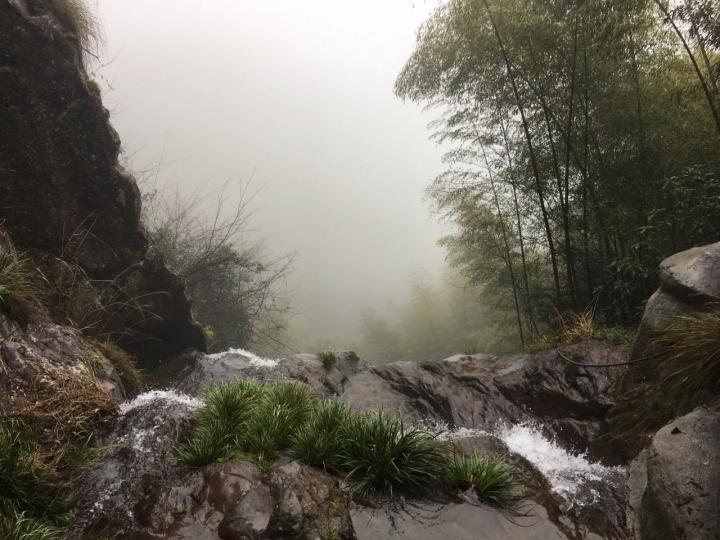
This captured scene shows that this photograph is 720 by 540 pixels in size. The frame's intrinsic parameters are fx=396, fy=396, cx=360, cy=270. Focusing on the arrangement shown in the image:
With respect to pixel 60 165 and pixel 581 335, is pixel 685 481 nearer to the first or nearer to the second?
pixel 581 335

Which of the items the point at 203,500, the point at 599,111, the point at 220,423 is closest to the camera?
the point at 203,500

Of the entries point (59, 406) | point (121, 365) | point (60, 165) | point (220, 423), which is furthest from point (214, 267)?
point (220, 423)

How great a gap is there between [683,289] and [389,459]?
333cm

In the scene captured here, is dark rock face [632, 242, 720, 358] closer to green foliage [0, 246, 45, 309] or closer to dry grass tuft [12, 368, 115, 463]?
dry grass tuft [12, 368, 115, 463]

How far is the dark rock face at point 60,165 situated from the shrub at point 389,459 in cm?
437

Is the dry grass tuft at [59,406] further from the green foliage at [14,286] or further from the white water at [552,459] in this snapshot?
the green foliage at [14,286]

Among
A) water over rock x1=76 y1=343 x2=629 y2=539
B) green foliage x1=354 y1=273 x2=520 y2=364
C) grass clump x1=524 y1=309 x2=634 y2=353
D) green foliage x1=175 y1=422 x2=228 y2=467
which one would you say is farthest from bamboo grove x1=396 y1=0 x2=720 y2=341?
green foliage x1=354 y1=273 x2=520 y2=364

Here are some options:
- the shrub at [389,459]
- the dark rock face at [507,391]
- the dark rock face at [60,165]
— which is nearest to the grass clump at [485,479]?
the shrub at [389,459]

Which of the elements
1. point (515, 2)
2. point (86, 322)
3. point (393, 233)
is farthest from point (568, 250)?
point (393, 233)

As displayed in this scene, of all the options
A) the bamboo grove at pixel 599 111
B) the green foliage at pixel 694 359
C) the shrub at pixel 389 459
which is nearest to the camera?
the green foliage at pixel 694 359

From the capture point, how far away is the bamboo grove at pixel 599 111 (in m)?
5.14

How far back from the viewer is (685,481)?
7.76 feet

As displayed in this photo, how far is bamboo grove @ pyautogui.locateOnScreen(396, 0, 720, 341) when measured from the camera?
5.14m

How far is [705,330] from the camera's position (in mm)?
2924
